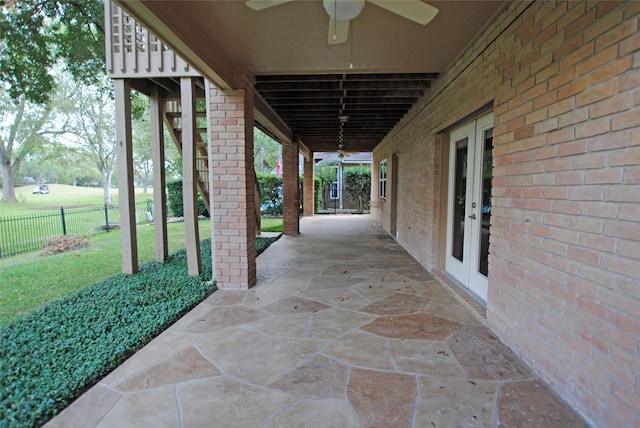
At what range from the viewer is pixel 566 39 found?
5.92 feet

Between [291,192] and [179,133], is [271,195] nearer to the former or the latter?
[291,192]

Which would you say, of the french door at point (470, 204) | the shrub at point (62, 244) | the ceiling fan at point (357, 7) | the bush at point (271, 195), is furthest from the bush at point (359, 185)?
the ceiling fan at point (357, 7)

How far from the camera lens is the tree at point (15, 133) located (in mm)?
6825

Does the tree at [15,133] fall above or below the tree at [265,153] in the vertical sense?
below

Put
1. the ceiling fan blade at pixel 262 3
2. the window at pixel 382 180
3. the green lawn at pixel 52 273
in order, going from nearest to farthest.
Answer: the ceiling fan blade at pixel 262 3
the green lawn at pixel 52 273
the window at pixel 382 180

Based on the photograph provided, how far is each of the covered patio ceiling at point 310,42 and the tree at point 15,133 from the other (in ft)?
18.0

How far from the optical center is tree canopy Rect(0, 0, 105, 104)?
16.4ft

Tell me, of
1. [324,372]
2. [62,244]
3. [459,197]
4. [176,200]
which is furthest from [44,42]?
[176,200]

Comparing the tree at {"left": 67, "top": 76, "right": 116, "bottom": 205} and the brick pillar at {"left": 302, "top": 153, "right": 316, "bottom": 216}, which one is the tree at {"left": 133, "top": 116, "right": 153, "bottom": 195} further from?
the brick pillar at {"left": 302, "top": 153, "right": 316, "bottom": 216}

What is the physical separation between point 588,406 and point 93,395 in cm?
278

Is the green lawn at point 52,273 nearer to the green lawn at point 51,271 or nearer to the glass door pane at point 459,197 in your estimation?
the green lawn at point 51,271

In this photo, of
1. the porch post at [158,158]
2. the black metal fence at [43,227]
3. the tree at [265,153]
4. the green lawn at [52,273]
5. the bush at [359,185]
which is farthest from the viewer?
the tree at [265,153]

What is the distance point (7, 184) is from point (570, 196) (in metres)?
11.6

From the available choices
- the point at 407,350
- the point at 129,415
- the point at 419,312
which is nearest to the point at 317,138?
the point at 419,312
